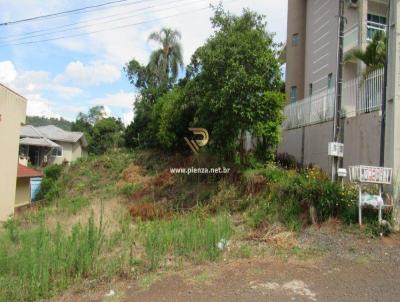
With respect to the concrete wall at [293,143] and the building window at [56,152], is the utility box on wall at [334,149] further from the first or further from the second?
the building window at [56,152]

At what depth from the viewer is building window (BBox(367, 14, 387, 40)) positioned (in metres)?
16.1

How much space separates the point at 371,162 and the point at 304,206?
98.1 inches

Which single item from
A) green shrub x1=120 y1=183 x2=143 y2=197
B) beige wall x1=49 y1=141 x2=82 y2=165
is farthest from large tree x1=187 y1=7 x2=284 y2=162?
beige wall x1=49 y1=141 x2=82 y2=165

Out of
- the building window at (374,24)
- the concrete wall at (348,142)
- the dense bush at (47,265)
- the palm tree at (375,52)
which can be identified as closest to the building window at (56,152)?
the concrete wall at (348,142)

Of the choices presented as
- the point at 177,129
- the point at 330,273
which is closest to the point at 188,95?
the point at 177,129

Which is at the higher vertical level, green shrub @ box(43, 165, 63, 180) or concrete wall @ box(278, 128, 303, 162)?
concrete wall @ box(278, 128, 303, 162)

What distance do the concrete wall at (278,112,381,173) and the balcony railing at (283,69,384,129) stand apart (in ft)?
0.85

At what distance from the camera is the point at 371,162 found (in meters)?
9.20

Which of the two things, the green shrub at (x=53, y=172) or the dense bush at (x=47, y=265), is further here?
the green shrub at (x=53, y=172)

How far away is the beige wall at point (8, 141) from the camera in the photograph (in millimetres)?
15055

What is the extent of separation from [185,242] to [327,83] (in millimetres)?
14205

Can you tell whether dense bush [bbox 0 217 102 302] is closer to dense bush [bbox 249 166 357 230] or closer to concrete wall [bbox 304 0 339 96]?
dense bush [bbox 249 166 357 230]

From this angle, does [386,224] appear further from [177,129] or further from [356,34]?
[177,129]

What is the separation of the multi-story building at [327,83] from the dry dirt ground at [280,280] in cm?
383
